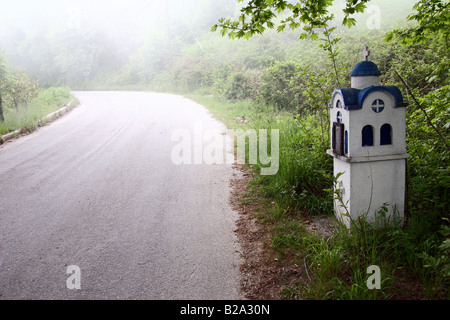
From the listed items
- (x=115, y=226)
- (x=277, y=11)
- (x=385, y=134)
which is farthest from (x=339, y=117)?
(x=115, y=226)

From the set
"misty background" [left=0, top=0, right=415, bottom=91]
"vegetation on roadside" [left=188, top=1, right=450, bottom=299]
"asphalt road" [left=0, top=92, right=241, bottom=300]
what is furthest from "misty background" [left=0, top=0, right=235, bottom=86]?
"vegetation on roadside" [left=188, top=1, right=450, bottom=299]

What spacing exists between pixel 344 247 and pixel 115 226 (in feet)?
10.1

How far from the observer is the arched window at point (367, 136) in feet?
12.0

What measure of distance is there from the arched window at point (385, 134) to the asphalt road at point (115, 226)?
7.01 ft

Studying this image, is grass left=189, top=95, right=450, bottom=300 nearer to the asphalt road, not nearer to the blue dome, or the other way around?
the asphalt road

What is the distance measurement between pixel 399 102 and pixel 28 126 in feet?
43.0

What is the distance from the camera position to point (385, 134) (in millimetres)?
3686

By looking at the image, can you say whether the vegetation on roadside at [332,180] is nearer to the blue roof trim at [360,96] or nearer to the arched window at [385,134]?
the blue roof trim at [360,96]

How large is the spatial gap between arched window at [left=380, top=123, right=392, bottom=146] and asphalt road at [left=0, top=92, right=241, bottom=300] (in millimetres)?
2138

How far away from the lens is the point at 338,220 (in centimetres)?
406

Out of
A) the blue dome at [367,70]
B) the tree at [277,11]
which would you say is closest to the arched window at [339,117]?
the blue dome at [367,70]

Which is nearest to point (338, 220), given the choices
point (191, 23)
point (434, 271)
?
point (434, 271)
